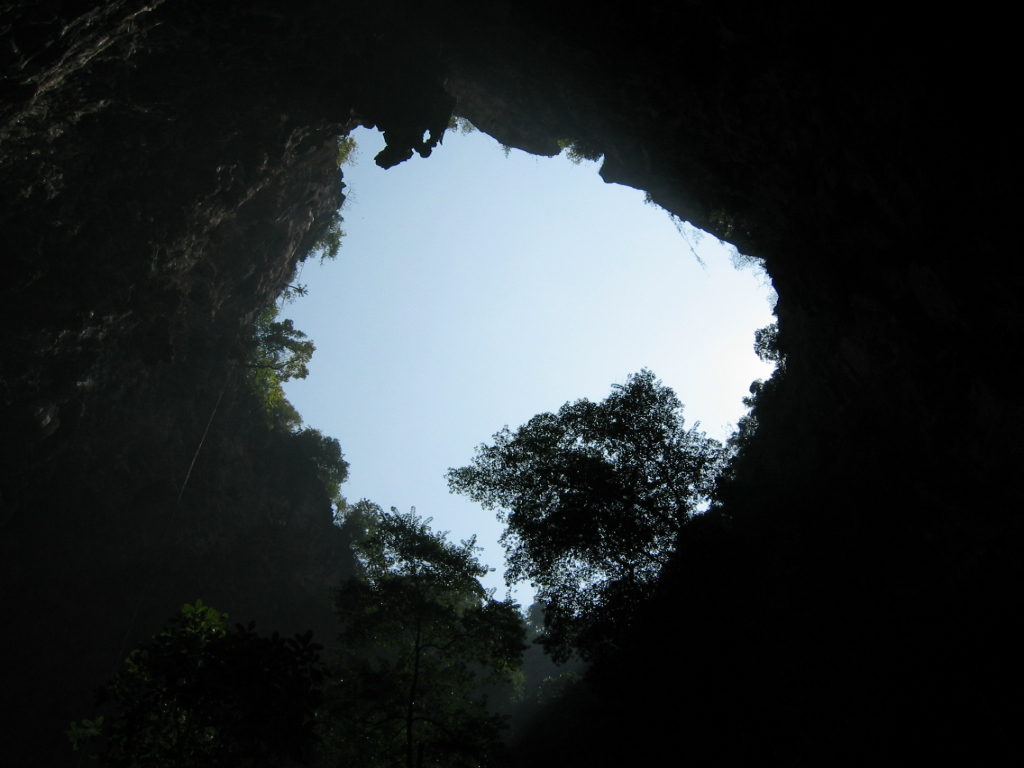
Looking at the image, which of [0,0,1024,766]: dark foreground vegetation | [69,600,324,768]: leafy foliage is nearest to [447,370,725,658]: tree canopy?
[0,0,1024,766]: dark foreground vegetation

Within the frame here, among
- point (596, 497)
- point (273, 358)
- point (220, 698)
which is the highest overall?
point (273, 358)

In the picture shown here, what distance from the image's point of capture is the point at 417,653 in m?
16.9

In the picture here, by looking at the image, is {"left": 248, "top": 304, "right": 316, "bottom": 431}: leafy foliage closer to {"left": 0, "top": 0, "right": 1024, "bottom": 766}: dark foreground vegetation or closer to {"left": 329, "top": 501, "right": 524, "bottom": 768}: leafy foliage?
{"left": 0, "top": 0, "right": 1024, "bottom": 766}: dark foreground vegetation

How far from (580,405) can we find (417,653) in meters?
9.61

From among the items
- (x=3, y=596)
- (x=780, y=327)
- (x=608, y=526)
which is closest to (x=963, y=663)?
(x=608, y=526)

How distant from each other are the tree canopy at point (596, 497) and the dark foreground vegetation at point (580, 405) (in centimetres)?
13

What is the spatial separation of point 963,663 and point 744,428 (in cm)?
1335

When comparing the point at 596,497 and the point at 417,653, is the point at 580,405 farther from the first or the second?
the point at 417,653

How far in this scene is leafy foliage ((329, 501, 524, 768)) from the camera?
613 inches

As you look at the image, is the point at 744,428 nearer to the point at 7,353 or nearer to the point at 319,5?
the point at 319,5

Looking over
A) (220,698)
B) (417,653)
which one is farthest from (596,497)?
(220,698)

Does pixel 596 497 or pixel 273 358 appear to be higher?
pixel 273 358

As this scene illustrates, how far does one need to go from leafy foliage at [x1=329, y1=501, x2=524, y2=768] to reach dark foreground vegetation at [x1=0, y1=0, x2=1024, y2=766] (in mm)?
130

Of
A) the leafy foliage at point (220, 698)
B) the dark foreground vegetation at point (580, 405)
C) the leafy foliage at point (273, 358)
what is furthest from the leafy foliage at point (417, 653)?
the leafy foliage at point (273, 358)
